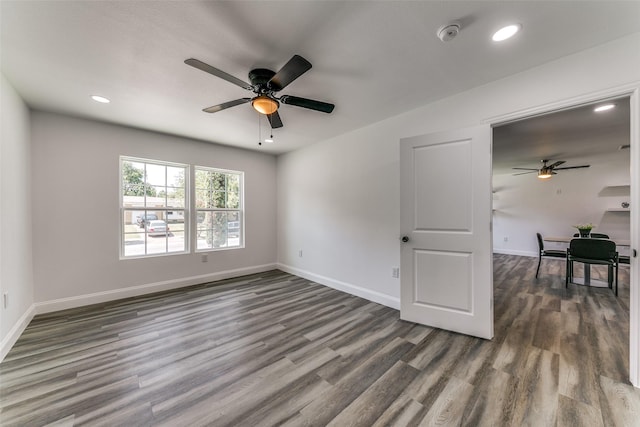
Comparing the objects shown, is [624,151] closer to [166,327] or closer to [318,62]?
[318,62]

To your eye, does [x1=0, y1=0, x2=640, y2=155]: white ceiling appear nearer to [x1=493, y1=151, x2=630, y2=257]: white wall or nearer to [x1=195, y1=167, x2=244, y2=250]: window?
[x1=195, y1=167, x2=244, y2=250]: window

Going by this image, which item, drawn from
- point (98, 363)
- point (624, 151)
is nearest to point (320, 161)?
point (98, 363)

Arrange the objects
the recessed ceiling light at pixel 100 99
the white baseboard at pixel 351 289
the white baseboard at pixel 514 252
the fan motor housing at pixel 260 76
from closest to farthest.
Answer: the fan motor housing at pixel 260 76 → the recessed ceiling light at pixel 100 99 → the white baseboard at pixel 351 289 → the white baseboard at pixel 514 252

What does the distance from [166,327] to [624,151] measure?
8.23m

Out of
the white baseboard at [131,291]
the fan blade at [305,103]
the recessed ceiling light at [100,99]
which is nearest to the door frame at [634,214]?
the fan blade at [305,103]

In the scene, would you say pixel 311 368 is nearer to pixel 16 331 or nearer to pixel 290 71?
pixel 290 71

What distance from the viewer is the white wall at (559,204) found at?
5.73m

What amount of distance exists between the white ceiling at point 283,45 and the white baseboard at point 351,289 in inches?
97.0

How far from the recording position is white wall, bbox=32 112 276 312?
302 centimetres

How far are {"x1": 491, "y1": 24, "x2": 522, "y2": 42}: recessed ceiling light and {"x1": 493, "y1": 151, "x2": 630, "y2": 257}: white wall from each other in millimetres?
5318

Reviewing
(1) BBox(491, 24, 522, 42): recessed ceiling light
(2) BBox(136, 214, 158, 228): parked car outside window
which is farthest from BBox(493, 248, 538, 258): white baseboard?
(2) BBox(136, 214, 158, 228): parked car outside window

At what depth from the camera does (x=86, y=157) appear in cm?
327

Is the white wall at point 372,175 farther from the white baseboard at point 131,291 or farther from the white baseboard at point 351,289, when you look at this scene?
the white baseboard at point 131,291

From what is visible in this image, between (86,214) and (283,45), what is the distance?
349 centimetres
